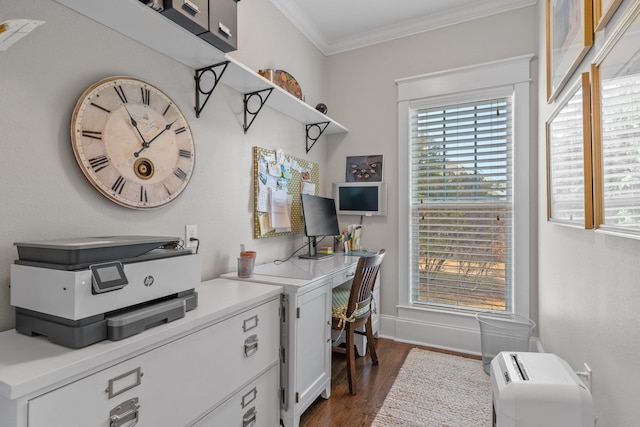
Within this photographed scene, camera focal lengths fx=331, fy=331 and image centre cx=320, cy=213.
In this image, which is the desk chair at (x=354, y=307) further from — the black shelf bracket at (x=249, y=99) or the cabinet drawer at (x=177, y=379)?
the black shelf bracket at (x=249, y=99)

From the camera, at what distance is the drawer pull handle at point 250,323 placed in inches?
56.5

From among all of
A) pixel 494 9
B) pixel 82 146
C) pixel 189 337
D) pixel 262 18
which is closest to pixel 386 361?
pixel 189 337

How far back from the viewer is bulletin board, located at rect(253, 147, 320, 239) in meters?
2.26

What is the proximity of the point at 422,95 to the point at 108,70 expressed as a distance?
2359 millimetres

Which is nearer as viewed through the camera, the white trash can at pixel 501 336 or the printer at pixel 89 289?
the printer at pixel 89 289

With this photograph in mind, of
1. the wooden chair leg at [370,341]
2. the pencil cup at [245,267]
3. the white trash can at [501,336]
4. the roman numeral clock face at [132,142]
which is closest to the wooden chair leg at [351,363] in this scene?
the wooden chair leg at [370,341]

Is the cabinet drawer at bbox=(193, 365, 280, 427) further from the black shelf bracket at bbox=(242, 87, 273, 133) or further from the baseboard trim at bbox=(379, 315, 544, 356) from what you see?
the baseboard trim at bbox=(379, 315, 544, 356)

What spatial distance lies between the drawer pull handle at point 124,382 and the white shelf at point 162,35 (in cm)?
128

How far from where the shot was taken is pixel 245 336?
4.73ft

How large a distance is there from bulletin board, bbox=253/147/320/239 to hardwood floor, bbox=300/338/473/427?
43.4 inches

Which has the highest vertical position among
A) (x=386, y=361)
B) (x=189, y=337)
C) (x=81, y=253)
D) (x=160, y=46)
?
(x=160, y=46)

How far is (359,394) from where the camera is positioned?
2.08m

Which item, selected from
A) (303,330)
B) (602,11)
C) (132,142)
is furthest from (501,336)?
(132,142)

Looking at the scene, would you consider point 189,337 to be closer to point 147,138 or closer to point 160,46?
point 147,138
